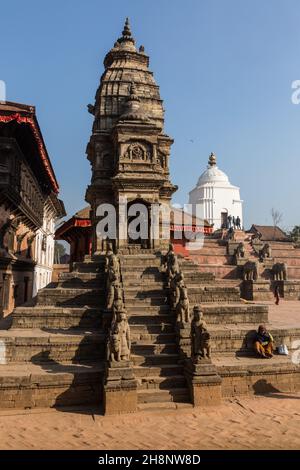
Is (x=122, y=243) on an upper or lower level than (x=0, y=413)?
upper

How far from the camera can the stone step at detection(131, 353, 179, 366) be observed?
10375 millimetres

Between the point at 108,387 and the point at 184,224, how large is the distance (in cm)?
2608

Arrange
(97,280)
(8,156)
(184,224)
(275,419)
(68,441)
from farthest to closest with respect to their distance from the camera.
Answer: (184,224), (8,156), (97,280), (275,419), (68,441)

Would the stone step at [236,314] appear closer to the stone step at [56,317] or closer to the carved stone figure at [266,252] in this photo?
the stone step at [56,317]

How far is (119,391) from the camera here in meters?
8.84

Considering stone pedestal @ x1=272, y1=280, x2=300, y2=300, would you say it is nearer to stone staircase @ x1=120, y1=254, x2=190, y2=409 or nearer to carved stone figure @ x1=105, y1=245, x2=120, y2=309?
stone staircase @ x1=120, y1=254, x2=190, y2=409

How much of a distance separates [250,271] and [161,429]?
20.7 metres

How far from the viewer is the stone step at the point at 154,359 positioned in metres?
10.4

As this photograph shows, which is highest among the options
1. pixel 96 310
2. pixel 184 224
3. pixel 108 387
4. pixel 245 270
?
pixel 184 224

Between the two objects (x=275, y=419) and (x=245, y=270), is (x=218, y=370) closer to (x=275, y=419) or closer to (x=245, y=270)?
A: (x=275, y=419)

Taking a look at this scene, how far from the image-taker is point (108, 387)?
880 cm

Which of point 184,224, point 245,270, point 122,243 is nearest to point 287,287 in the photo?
point 245,270

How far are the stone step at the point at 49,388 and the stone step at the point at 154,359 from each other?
1.15m

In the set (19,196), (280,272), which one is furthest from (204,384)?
(280,272)
